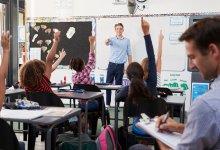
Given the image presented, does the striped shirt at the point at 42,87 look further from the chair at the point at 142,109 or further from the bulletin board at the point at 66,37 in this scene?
the bulletin board at the point at 66,37

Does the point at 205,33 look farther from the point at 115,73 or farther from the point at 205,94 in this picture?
the point at 115,73

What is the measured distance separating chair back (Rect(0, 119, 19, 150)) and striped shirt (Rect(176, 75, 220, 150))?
1061mm

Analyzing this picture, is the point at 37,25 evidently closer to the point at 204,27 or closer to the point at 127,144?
the point at 127,144

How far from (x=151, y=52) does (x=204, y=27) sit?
5.72 ft

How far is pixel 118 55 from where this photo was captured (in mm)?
6773

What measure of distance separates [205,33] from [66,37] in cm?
653

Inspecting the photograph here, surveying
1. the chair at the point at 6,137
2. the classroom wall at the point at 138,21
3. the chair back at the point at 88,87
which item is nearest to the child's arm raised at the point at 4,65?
the chair at the point at 6,137

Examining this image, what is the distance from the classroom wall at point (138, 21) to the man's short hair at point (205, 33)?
5.60m

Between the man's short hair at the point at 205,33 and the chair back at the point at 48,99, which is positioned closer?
the man's short hair at the point at 205,33

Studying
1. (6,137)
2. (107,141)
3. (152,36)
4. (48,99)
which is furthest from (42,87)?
(152,36)

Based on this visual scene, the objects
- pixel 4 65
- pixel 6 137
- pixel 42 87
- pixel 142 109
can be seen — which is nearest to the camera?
pixel 6 137

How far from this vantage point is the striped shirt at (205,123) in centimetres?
94

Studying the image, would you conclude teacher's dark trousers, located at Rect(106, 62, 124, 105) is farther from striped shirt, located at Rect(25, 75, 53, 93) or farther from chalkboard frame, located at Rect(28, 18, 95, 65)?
striped shirt, located at Rect(25, 75, 53, 93)

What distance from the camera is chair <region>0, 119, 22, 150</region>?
5.55 feet
